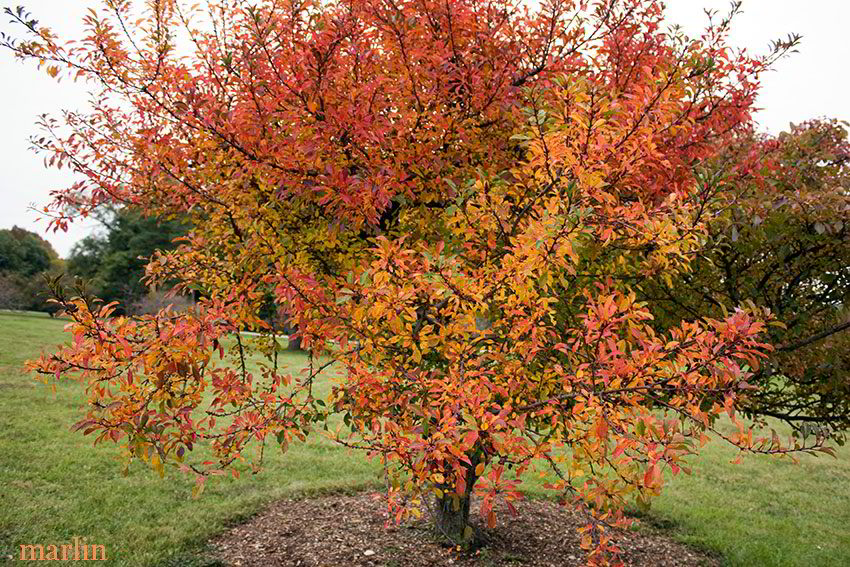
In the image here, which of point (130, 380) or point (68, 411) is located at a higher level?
point (130, 380)

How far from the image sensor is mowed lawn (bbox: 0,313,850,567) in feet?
16.9

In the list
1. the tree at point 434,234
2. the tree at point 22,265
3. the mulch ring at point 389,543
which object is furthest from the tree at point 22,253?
the tree at point 434,234

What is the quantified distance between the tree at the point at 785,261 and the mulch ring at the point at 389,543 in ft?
6.28

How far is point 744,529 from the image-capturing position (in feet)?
20.3

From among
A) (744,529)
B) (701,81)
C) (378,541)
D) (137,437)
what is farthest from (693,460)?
(137,437)

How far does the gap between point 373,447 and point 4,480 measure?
17.8 ft

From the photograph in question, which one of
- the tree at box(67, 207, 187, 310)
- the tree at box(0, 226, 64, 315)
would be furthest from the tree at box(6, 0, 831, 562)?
the tree at box(0, 226, 64, 315)

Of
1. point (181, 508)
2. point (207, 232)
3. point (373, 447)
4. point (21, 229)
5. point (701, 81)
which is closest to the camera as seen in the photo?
point (373, 447)

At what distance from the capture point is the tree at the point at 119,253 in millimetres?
37469

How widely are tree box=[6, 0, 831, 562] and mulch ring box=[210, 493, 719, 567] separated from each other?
162 centimetres

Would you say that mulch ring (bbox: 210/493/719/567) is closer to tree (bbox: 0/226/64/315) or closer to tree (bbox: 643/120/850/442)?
tree (bbox: 643/120/850/442)

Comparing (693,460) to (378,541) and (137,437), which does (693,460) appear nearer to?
(378,541)

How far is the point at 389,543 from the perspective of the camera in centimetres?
511

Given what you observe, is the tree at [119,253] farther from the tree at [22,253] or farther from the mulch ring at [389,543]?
the mulch ring at [389,543]
